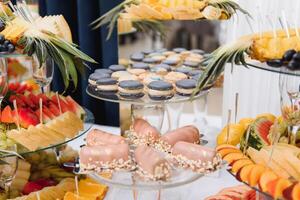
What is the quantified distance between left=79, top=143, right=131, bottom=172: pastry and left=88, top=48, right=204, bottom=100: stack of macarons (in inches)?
10.6

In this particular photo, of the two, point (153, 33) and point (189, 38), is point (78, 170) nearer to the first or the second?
point (153, 33)

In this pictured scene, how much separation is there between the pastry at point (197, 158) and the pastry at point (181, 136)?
0.08m

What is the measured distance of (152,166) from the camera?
92cm

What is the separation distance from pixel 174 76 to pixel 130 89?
21cm

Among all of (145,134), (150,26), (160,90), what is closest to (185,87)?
(160,90)

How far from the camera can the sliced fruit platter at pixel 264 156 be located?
84cm

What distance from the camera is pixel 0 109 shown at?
128 cm

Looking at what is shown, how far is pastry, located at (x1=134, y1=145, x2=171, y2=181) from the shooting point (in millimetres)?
920

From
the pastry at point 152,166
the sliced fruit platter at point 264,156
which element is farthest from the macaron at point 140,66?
the pastry at point 152,166

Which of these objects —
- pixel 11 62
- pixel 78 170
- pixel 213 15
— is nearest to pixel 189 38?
pixel 11 62

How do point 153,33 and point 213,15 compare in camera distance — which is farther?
point 153,33

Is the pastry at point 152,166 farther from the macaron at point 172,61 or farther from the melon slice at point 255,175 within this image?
the macaron at point 172,61

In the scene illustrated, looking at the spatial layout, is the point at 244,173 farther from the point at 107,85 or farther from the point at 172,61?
the point at 172,61

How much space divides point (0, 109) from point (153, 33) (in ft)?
2.93
